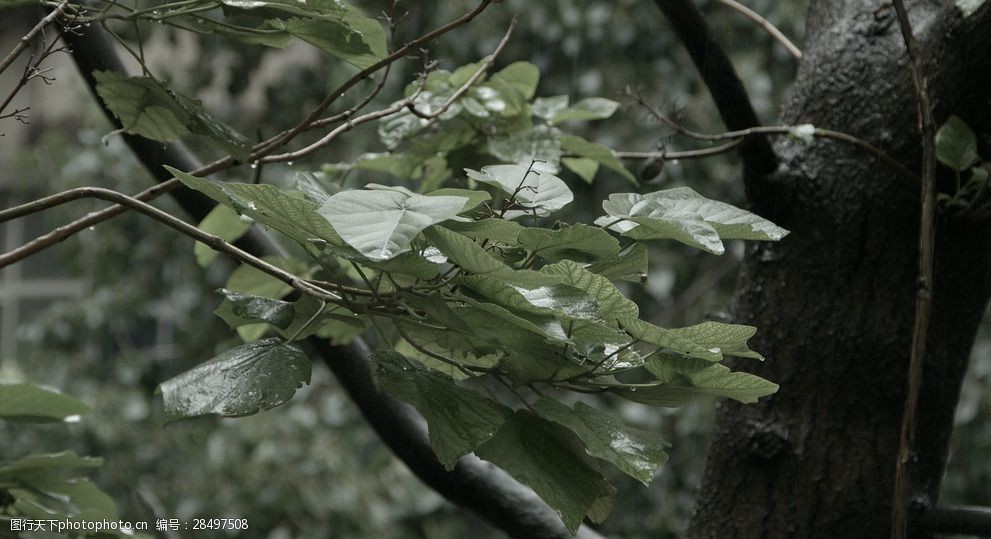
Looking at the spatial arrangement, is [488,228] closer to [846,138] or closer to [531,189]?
[531,189]

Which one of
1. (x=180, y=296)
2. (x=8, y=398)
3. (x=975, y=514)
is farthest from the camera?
(x=180, y=296)

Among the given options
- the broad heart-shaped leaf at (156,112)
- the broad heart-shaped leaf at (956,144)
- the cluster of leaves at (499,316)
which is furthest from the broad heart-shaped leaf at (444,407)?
the broad heart-shaped leaf at (956,144)

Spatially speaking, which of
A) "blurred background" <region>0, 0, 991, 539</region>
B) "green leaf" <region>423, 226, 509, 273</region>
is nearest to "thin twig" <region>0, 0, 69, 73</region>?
"green leaf" <region>423, 226, 509, 273</region>

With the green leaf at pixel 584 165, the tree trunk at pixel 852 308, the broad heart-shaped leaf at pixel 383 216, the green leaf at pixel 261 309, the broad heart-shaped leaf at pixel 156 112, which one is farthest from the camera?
the green leaf at pixel 584 165

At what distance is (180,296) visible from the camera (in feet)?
9.57

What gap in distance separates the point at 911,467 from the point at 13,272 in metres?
4.24

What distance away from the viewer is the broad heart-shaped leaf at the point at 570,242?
467 mm

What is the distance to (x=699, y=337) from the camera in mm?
458

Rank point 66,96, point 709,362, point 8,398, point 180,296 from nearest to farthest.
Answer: point 709,362 → point 8,398 → point 180,296 → point 66,96

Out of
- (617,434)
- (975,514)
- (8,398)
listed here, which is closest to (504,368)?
(617,434)

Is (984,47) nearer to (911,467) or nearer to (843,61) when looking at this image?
(843,61)

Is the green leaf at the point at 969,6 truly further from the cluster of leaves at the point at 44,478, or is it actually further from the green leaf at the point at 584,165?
the cluster of leaves at the point at 44,478

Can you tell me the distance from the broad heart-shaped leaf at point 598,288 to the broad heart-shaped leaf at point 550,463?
0.08 m

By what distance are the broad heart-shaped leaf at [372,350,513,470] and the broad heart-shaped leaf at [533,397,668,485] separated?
27mm
